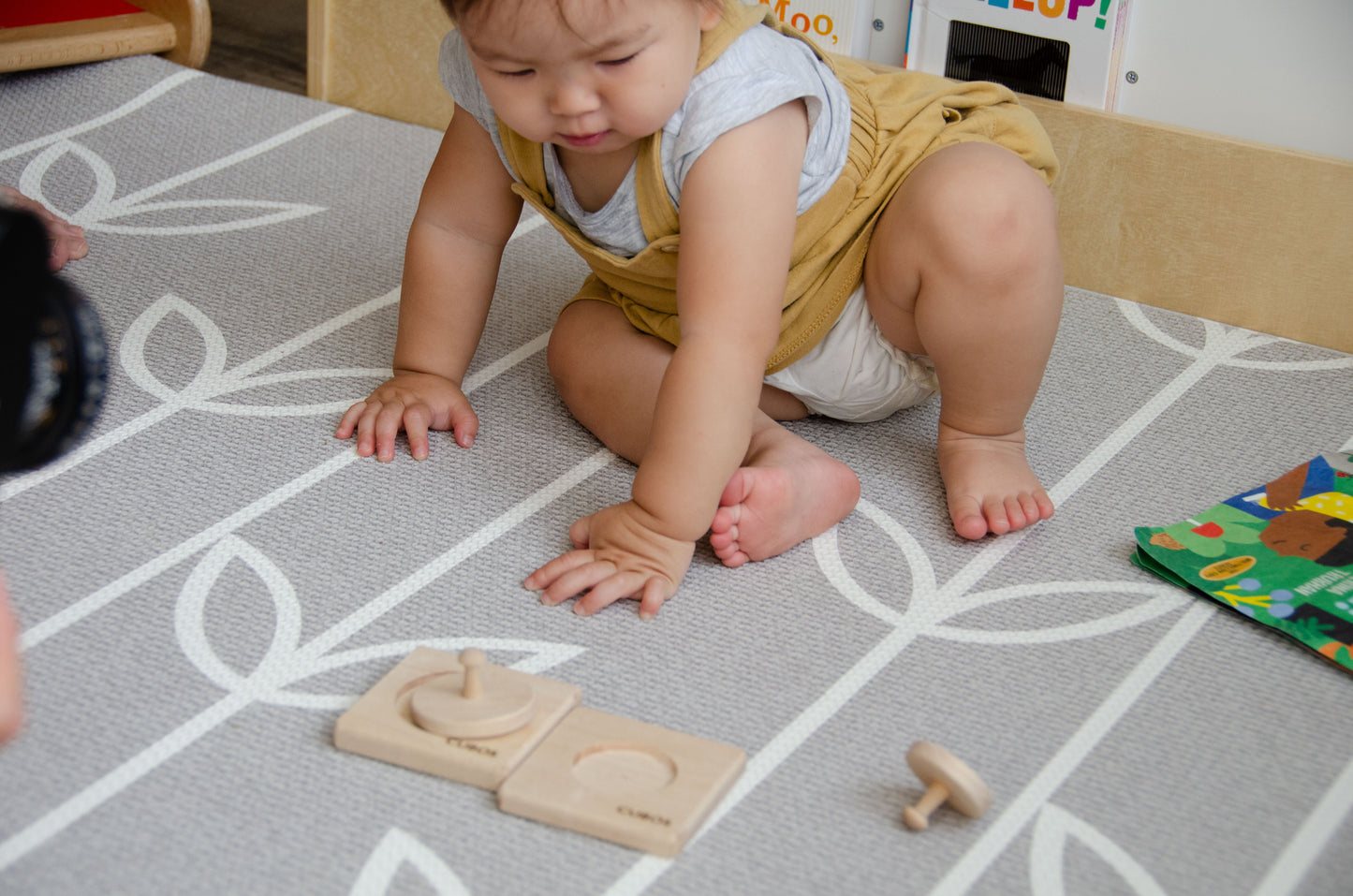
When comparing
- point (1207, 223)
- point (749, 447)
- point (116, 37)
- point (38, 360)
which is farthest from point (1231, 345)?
point (116, 37)

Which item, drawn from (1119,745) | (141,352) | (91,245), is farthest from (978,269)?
(91,245)

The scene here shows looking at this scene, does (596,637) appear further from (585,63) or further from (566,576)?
(585,63)

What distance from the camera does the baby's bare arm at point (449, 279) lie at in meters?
0.86

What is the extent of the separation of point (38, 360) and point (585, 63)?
1.07 ft

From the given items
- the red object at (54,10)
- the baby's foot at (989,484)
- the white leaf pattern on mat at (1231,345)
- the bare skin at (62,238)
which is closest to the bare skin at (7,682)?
the baby's foot at (989,484)

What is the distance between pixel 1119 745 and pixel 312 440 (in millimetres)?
522

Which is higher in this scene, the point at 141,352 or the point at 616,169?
the point at 616,169

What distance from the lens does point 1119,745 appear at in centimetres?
63

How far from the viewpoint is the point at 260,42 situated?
1.67 meters

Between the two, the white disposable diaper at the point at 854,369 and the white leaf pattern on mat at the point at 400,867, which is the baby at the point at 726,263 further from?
the white leaf pattern on mat at the point at 400,867

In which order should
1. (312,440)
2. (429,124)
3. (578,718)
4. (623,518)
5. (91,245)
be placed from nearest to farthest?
(578,718) < (623,518) < (312,440) < (91,245) < (429,124)

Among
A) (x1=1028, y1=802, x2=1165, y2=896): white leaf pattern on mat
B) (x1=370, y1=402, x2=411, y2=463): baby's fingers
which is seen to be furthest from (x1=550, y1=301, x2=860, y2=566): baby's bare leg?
(x1=1028, y1=802, x2=1165, y2=896): white leaf pattern on mat

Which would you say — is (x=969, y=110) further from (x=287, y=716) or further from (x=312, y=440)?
(x=287, y=716)

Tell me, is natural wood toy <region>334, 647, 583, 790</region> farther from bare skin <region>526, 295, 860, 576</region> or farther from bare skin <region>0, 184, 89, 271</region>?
bare skin <region>0, 184, 89, 271</region>
